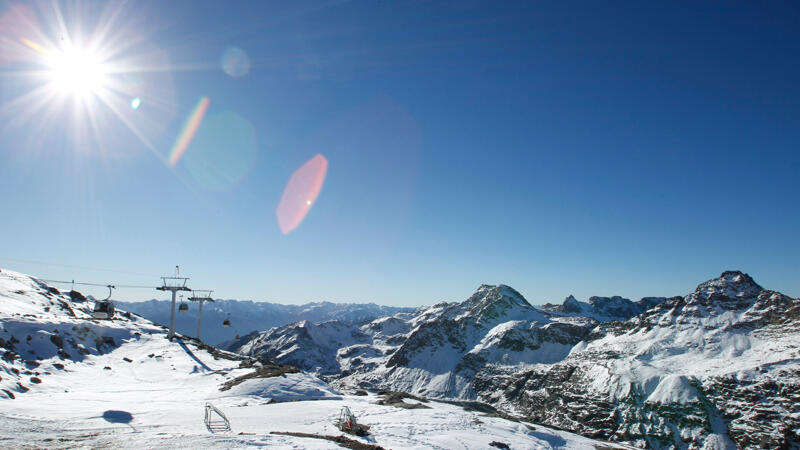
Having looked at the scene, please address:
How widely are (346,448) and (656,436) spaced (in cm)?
18962

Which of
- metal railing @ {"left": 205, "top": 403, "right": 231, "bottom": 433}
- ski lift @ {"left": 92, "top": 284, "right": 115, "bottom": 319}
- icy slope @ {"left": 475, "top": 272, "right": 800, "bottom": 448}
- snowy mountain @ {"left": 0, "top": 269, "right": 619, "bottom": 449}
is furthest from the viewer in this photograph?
icy slope @ {"left": 475, "top": 272, "right": 800, "bottom": 448}

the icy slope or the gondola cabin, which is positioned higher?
the gondola cabin

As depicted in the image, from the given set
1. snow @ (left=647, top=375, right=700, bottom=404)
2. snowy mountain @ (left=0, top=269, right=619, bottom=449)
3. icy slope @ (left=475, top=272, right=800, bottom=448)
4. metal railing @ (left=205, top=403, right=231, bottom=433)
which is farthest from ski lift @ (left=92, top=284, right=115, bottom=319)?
snow @ (left=647, top=375, right=700, bottom=404)

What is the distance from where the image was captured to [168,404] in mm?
33469

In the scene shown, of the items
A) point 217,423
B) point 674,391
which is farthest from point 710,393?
point 217,423

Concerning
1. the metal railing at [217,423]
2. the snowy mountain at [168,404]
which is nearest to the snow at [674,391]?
the snowy mountain at [168,404]

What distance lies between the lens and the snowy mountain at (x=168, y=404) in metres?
21.6

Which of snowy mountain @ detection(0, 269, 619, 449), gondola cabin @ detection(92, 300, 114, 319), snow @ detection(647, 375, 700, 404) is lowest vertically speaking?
snow @ detection(647, 375, 700, 404)

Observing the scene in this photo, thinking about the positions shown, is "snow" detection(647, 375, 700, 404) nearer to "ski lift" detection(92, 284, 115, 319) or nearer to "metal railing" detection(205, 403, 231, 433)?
"metal railing" detection(205, 403, 231, 433)

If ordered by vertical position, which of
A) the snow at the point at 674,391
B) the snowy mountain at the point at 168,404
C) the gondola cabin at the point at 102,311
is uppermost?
the gondola cabin at the point at 102,311

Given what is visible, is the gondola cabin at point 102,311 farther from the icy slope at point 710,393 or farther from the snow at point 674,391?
the snow at point 674,391

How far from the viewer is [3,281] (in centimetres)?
7488

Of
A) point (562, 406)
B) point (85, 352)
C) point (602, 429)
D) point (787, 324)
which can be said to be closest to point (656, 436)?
point (602, 429)

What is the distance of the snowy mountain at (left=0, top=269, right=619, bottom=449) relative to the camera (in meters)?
21.6
